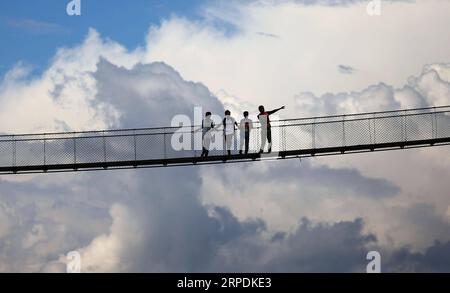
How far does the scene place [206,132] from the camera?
4912cm

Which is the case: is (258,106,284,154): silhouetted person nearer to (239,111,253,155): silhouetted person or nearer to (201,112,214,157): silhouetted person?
(239,111,253,155): silhouetted person

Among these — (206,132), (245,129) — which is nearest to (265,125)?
(245,129)

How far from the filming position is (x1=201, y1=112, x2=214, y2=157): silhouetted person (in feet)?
160

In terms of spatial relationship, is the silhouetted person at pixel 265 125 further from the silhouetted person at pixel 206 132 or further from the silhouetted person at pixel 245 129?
the silhouetted person at pixel 206 132

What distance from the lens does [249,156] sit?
162ft

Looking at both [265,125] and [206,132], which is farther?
[206,132]

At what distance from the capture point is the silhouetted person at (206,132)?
48.7m

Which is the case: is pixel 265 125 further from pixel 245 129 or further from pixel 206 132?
pixel 206 132
